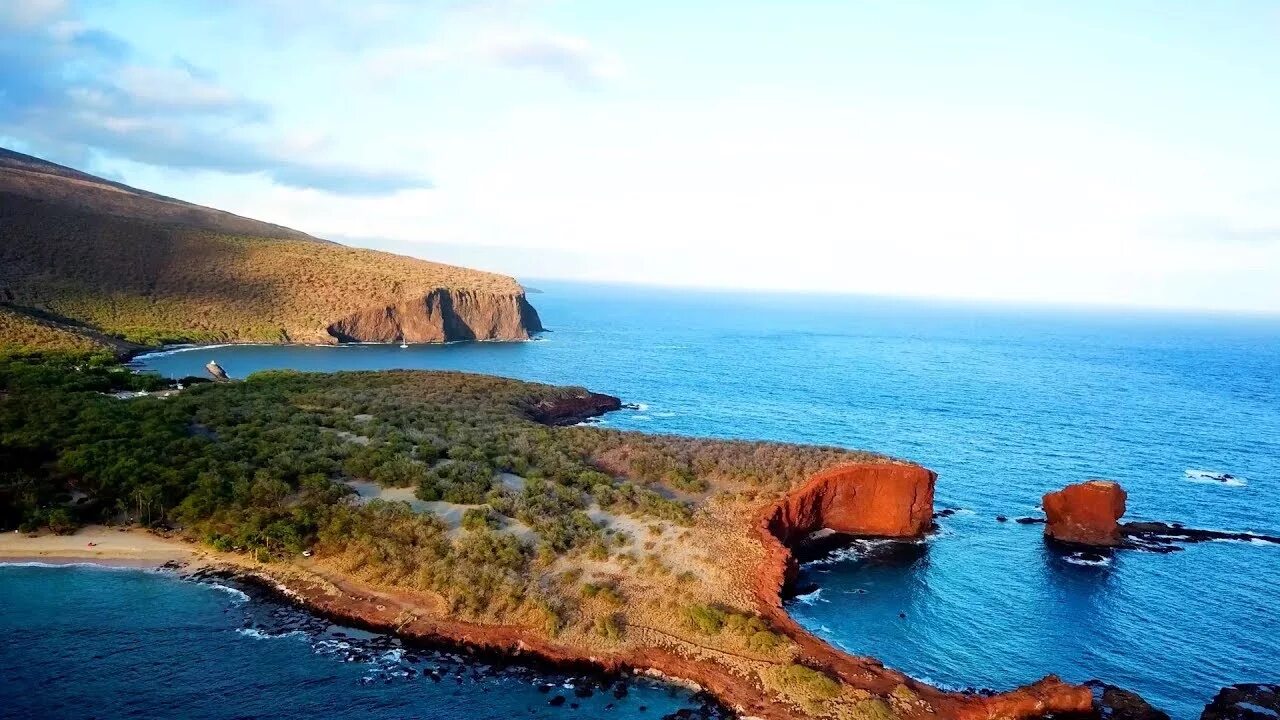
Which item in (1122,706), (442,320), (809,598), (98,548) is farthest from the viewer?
(442,320)

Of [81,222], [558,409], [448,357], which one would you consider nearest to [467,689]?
[558,409]

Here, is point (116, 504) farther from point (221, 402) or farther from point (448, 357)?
point (448, 357)

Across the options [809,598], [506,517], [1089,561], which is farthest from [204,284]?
[1089,561]

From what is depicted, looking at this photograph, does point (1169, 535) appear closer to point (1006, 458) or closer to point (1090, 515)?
point (1090, 515)

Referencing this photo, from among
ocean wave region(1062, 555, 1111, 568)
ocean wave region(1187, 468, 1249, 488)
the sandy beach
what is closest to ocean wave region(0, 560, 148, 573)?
the sandy beach

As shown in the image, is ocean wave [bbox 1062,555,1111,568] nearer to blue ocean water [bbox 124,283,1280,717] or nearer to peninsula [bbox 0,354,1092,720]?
blue ocean water [bbox 124,283,1280,717]

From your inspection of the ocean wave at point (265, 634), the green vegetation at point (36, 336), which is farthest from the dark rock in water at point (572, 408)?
the green vegetation at point (36, 336)

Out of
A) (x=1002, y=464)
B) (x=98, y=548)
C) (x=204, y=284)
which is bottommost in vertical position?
(x=98, y=548)
